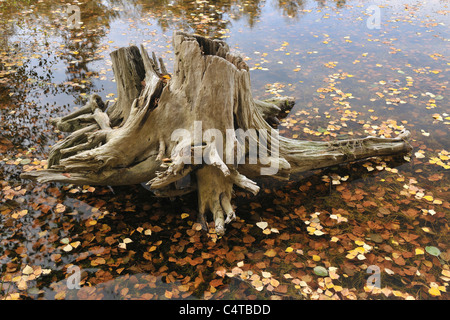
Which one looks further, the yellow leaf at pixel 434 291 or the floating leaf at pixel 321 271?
the floating leaf at pixel 321 271

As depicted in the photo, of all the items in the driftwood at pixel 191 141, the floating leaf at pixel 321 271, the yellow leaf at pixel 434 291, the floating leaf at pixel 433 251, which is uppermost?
the driftwood at pixel 191 141

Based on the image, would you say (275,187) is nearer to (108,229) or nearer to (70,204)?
(108,229)

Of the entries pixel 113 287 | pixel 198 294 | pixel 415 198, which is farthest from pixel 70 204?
pixel 415 198

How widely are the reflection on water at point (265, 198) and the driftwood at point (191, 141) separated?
0.44 meters

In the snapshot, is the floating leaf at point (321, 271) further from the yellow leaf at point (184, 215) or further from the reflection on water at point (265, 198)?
the yellow leaf at point (184, 215)

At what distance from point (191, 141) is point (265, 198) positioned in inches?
52.9

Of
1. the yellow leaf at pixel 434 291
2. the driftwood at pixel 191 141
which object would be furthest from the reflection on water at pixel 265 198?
the driftwood at pixel 191 141

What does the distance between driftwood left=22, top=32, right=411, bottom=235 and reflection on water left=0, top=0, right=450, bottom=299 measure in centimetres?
44

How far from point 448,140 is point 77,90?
6.65 m

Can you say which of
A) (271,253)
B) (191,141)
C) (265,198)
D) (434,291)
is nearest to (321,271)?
(271,253)

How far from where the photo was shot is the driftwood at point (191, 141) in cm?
412

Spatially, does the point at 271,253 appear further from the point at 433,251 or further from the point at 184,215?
the point at 433,251

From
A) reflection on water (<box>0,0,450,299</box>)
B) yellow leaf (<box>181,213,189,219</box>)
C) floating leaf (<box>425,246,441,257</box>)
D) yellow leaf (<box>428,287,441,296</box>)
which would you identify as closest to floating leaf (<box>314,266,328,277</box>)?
reflection on water (<box>0,0,450,299</box>)

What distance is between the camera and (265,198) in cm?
491
